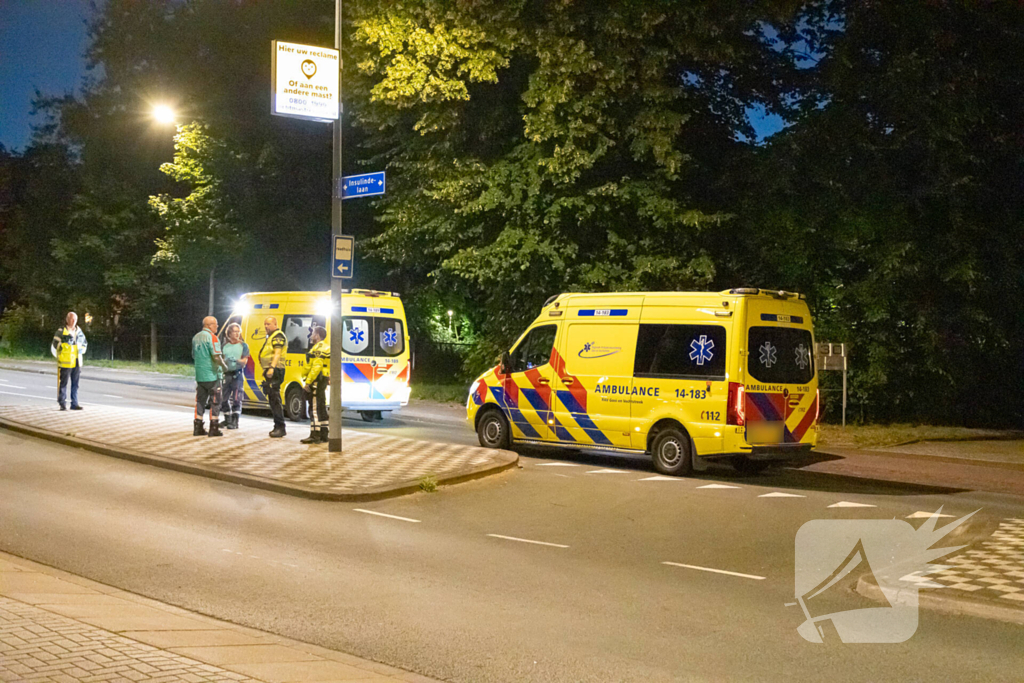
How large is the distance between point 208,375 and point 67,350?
17.1ft

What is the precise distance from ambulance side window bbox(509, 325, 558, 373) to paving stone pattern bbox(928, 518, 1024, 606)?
703cm

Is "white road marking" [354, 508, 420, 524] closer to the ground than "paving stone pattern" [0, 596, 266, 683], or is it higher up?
closer to the ground

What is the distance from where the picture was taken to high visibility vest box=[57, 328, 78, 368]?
1936 cm

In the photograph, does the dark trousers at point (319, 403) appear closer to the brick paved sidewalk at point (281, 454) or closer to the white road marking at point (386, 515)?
the brick paved sidewalk at point (281, 454)

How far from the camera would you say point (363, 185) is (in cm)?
1391

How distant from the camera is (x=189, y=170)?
33781 millimetres

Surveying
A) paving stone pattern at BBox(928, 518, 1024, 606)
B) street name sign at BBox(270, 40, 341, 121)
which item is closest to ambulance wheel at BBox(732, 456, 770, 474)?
paving stone pattern at BBox(928, 518, 1024, 606)

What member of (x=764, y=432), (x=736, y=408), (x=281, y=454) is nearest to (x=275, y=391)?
(x=281, y=454)

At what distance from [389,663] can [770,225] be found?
18.0m

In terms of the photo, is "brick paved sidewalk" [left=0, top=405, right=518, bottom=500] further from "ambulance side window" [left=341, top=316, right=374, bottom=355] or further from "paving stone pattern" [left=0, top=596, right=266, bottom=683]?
"paving stone pattern" [left=0, top=596, right=266, bottom=683]

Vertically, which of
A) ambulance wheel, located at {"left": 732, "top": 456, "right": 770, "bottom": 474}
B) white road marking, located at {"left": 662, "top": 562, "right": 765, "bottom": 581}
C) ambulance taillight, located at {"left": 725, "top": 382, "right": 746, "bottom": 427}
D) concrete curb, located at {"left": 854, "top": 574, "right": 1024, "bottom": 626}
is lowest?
white road marking, located at {"left": 662, "top": 562, "right": 765, "bottom": 581}

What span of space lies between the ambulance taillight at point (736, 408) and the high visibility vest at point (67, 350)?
12.5 metres

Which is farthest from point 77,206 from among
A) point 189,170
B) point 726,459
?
point 726,459

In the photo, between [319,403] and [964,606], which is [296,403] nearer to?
[319,403]
